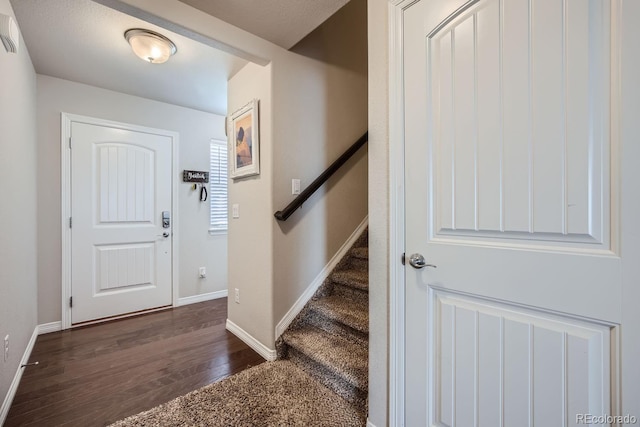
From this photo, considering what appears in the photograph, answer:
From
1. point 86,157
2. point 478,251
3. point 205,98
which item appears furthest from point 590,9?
point 86,157

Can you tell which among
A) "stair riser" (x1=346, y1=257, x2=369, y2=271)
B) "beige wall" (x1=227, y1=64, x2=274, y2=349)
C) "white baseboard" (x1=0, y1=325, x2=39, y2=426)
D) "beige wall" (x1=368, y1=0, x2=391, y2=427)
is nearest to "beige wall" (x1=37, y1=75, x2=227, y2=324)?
"white baseboard" (x1=0, y1=325, x2=39, y2=426)

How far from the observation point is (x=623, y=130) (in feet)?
2.50

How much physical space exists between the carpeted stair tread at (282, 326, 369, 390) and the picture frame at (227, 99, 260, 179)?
123cm

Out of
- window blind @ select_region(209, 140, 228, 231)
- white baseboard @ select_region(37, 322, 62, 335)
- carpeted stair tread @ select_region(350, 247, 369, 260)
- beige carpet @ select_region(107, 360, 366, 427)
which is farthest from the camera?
window blind @ select_region(209, 140, 228, 231)

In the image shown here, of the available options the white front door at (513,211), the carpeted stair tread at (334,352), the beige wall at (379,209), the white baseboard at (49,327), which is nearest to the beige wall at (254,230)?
the carpeted stair tread at (334,352)

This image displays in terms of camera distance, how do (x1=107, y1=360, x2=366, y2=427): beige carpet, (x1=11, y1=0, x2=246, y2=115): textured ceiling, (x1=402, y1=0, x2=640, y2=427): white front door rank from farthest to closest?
1. (x1=11, y1=0, x2=246, y2=115): textured ceiling
2. (x1=107, y1=360, x2=366, y2=427): beige carpet
3. (x1=402, y1=0, x2=640, y2=427): white front door

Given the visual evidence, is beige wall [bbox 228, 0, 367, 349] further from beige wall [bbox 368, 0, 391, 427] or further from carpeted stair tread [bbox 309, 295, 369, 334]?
beige wall [bbox 368, 0, 391, 427]

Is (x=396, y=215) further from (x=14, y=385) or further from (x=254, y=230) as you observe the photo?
(x=14, y=385)

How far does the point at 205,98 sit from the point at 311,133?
1.56 meters

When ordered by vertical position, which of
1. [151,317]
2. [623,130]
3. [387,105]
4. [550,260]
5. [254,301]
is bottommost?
[151,317]

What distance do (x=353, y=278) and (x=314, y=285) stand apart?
32 centimetres

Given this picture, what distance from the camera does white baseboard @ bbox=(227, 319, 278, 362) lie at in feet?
6.75

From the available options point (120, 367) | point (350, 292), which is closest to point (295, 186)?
point (350, 292)

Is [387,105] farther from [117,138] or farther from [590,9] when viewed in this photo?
[117,138]
